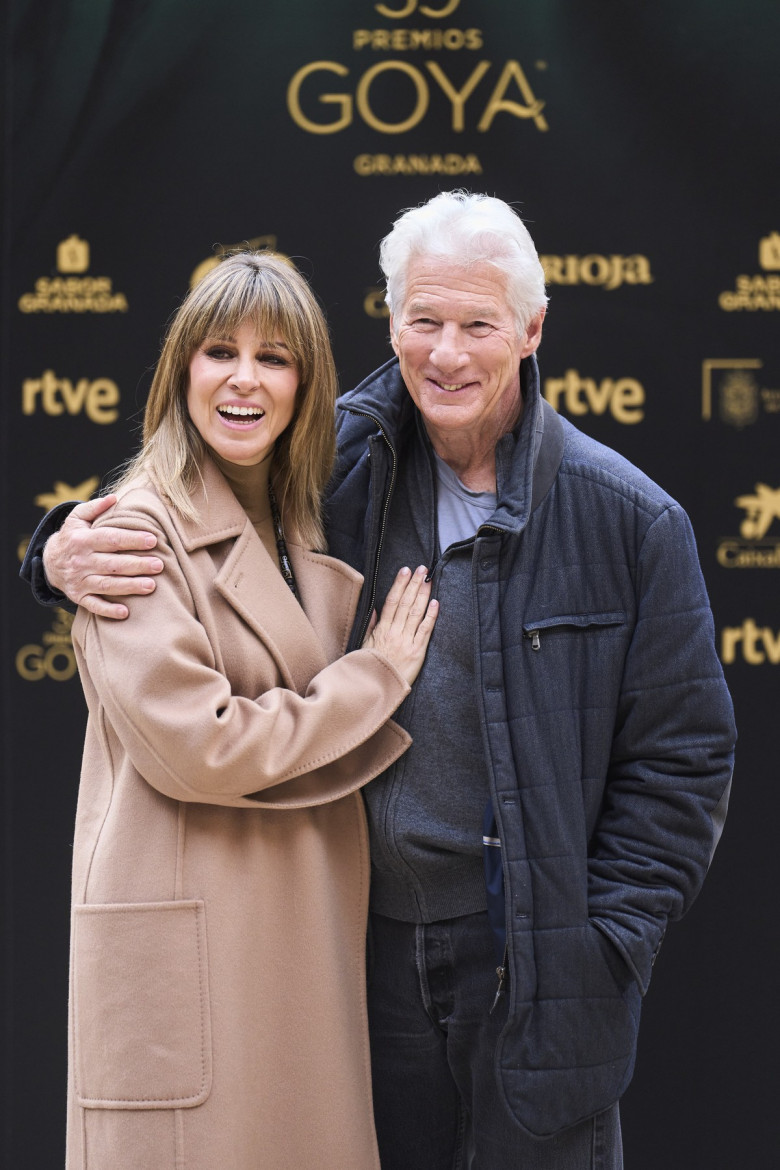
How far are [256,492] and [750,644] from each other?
4.96 ft

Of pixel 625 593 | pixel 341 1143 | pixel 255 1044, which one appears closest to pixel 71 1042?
pixel 255 1044

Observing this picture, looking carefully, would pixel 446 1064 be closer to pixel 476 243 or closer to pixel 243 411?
pixel 243 411

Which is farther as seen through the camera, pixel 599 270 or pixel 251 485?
pixel 599 270

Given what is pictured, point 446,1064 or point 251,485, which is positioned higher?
point 251,485

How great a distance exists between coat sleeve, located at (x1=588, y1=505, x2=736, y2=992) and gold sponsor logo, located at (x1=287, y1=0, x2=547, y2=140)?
1.48m

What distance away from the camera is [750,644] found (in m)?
3.04

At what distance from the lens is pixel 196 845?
1856 millimetres

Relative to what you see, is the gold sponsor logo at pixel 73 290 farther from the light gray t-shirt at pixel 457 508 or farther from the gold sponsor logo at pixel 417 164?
the light gray t-shirt at pixel 457 508

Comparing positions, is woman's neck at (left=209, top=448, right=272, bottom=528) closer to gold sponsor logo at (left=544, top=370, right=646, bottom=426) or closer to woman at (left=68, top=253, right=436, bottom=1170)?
woman at (left=68, top=253, right=436, bottom=1170)

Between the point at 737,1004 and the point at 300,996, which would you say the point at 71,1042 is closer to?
the point at 300,996

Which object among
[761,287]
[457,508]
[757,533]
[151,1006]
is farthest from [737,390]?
[151,1006]

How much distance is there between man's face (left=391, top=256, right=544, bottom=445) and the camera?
1.94m

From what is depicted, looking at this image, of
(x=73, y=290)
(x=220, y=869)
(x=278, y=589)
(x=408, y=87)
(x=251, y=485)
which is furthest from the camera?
(x=73, y=290)

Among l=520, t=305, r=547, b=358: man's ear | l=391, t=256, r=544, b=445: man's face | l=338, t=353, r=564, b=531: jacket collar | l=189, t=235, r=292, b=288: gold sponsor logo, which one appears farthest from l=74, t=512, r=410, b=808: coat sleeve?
l=189, t=235, r=292, b=288: gold sponsor logo
